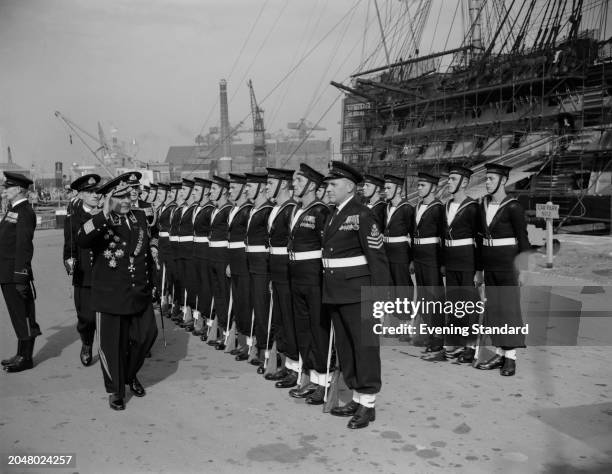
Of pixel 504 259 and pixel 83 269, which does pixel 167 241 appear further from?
pixel 504 259

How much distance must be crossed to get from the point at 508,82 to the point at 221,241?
1206 inches

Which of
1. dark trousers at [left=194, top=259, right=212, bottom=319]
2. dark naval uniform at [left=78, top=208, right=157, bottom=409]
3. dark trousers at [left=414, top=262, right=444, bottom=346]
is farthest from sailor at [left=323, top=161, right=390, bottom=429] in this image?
dark trousers at [left=194, top=259, right=212, bottom=319]

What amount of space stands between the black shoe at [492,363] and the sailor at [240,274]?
2.39 meters

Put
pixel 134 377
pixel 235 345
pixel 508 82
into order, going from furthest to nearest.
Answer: pixel 508 82 → pixel 235 345 → pixel 134 377

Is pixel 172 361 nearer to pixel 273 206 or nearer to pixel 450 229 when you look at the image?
pixel 273 206

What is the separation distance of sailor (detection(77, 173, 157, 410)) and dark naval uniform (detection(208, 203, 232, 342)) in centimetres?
186

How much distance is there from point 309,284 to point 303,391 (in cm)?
93

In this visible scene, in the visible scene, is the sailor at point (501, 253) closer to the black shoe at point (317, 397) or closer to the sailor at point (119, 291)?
the black shoe at point (317, 397)

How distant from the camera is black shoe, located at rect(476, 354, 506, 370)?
5.91 metres

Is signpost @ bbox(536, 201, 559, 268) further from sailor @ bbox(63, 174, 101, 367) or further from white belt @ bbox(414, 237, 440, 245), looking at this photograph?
sailor @ bbox(63, 174, 101, 367)

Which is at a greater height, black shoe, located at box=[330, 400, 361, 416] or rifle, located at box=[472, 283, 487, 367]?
rifle, located at box=[472, 283, 487, 367]

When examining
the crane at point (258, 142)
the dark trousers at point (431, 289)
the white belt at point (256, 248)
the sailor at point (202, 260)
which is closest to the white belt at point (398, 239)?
the dark trousers at point (431, 289)

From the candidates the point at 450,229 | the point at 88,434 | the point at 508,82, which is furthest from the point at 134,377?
the point at 508,82

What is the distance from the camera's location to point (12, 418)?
15.2 feet
